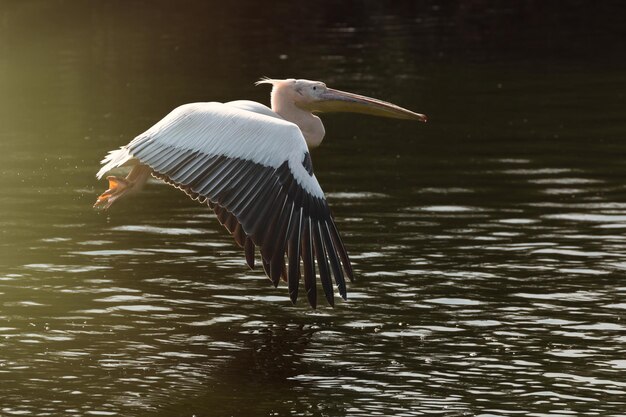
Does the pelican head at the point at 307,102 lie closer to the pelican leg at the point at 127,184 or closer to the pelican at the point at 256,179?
the pelican at the point at 256,179

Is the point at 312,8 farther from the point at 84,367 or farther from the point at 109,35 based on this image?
the point at 84,367

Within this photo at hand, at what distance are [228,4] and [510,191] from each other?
32049 mm

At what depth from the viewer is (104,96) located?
25547 millimetres

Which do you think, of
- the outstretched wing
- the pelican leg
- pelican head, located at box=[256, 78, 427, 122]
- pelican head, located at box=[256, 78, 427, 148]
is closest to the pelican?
the outstretched wing

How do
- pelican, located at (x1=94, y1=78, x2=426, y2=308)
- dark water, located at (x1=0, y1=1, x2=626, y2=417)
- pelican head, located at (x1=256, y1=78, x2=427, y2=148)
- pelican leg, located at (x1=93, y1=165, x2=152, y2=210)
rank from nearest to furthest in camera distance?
dark water, located at (x1=0, y1=1, x2=626, y2=417), pelican, located at (x1=94, y1=78, x2=426, y2=308), pelican leg, located at (x1=93, y1=165, x2=152, y2=210), pelican head, located at (x1=256, y1=78, x2=427, y2=148)

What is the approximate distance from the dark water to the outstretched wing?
0.71m

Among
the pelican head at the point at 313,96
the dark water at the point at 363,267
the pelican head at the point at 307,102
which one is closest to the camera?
the dark water at the point at 363,267

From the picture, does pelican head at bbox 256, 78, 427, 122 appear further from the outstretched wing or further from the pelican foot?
the pelican foot

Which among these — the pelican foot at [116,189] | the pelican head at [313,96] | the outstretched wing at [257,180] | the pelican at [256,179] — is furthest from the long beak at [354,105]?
the pelican foot at [116,189]

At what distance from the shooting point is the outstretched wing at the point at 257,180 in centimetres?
898

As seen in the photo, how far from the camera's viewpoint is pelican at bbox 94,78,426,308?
8977mm

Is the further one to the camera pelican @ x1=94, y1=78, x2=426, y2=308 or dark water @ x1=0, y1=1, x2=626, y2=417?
pelican @ x1=94, y1=78, x2=426, y2=308

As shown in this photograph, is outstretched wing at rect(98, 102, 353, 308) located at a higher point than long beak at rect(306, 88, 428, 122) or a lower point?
lower

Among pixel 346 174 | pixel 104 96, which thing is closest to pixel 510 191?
pixel 346 174
